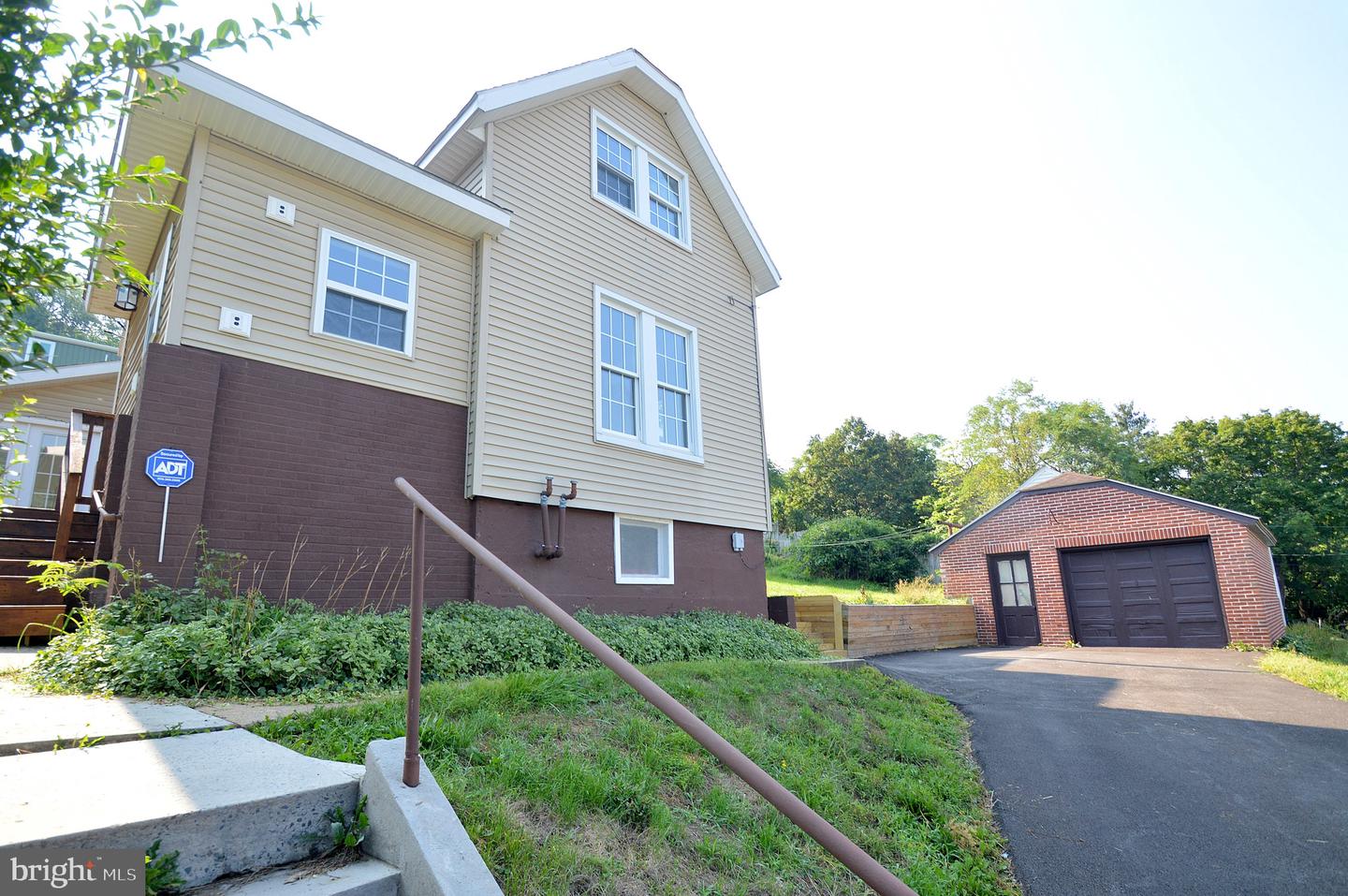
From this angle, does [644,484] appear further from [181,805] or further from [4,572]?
[181,805]

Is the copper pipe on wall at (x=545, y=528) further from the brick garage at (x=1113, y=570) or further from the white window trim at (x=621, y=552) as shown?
the brick garage at (x=1113, y=570)

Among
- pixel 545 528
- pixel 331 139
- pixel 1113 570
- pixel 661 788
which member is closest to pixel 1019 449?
pixel 1113 570

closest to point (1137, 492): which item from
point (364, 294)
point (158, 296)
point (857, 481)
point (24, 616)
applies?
point (364, 294)

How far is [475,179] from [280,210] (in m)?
2.61

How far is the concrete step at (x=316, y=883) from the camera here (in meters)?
1.92

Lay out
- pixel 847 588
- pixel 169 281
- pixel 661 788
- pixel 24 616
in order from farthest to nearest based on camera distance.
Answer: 1. pixel 847 588
2. pixel 169 281
3. pixel 24 616
4. pixel 661 788

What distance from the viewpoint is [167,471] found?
17.6 ft

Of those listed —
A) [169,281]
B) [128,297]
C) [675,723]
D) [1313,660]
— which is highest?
[128,297]

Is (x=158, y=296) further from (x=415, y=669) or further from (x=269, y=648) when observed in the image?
(x=415, y=669)

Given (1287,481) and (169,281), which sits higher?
(1287,481)

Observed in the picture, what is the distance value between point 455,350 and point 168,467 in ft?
9.84

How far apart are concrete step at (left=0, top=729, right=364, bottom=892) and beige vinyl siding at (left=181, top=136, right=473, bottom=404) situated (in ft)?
14.7

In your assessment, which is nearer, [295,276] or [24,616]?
[24,616]

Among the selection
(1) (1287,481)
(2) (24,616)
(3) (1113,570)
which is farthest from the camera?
(1) (1287,481)
